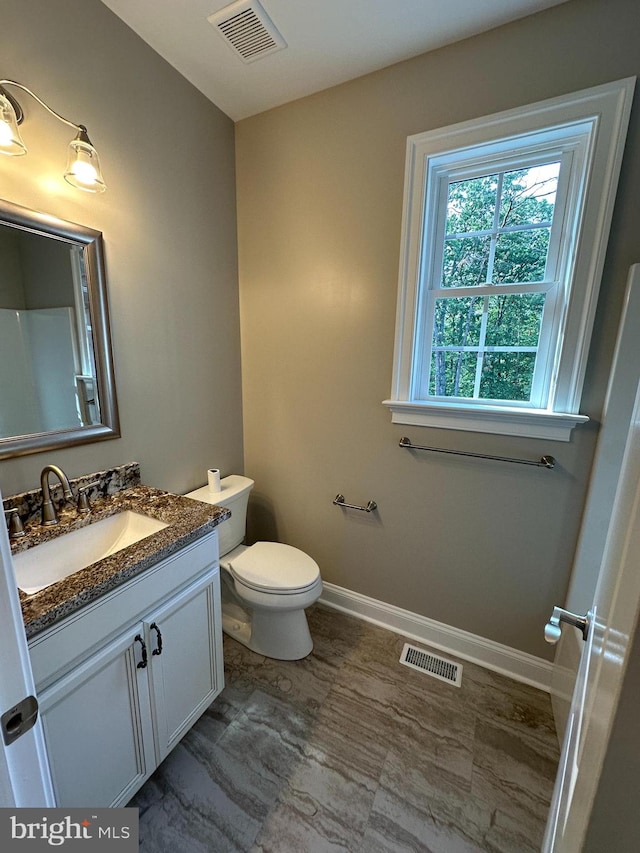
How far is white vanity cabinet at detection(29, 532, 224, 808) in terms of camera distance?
867 millimetres

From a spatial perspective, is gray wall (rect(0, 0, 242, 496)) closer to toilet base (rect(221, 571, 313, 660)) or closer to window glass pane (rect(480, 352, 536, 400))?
toilet base (rect(221, 571, 313, 660))

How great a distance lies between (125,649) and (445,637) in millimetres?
1525

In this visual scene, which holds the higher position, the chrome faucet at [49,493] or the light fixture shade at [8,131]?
the light fixture shade at [8,131]

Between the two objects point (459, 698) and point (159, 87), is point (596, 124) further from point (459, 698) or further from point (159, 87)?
point (459, 698)

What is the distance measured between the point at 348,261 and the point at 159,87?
3.53 ft

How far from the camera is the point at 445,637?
1798 mm

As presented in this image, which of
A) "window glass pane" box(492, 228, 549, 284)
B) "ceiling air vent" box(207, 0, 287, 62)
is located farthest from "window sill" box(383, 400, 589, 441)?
"ceiling air vent" box(207, 0, 287, 62)

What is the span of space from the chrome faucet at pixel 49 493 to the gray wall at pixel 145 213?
83 mm

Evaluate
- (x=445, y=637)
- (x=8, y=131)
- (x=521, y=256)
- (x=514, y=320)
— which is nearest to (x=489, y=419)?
(x=514, y=320)

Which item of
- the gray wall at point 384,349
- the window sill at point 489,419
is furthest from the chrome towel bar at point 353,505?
the window sill at point 489,419

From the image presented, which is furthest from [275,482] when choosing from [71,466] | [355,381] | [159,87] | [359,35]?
[359,35]

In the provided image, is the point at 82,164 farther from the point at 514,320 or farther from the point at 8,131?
Result: the point at 514,320

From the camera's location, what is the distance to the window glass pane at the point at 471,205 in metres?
1.52

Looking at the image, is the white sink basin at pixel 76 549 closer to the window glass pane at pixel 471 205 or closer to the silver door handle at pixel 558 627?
the silver door handle at pixel 558 627
